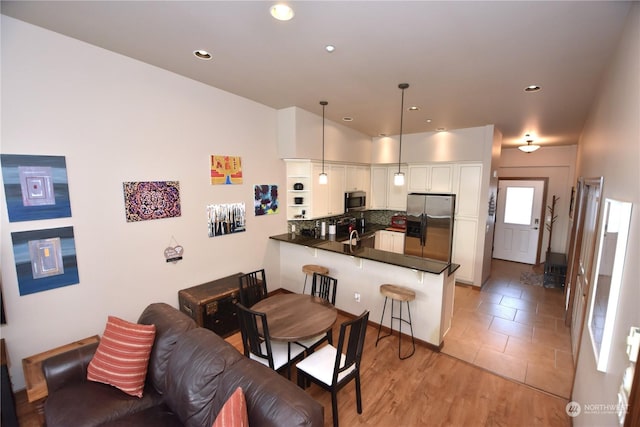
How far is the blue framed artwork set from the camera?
2143 mm

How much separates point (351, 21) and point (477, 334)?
3841 millimetres

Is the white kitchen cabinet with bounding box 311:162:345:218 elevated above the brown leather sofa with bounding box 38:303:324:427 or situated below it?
above

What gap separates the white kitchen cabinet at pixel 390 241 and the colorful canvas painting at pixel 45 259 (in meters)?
5.03

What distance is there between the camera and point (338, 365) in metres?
2.07

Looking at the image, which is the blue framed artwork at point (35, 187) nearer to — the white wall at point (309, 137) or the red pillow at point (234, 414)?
the red pillow at point (234, 414)

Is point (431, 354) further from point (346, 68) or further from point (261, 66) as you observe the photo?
point (261, 66)

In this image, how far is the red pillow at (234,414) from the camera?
52.5 inches

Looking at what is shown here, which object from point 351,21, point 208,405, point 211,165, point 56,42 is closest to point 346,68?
point 351,21

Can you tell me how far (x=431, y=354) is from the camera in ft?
10.4

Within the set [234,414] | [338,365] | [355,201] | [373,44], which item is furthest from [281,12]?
[355,201]

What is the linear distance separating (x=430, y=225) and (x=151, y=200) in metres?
4.68

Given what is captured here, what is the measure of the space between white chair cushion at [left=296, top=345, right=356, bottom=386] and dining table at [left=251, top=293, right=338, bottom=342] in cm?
21

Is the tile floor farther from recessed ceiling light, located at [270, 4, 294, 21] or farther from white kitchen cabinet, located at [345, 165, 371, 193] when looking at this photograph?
recessed ceiling light, located at [270, 4, 294, 21]

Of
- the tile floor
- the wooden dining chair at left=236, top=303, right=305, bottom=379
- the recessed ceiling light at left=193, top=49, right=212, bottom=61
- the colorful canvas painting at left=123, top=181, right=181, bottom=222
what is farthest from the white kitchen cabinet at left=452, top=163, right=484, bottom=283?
the colorful canvas painting at left=123, top=181, right=181, bottom=222
